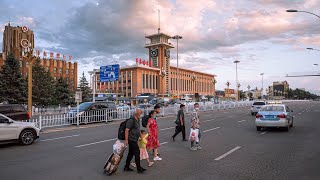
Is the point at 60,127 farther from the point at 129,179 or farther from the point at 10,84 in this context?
the point at 10,84

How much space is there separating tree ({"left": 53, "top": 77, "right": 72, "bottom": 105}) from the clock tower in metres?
74.5

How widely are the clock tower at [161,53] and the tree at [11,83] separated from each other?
87.3 meters

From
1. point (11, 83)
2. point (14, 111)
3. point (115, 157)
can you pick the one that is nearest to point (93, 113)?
point (14, 111)

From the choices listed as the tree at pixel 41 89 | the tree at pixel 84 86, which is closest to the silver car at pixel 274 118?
the tree at pixel 41 89

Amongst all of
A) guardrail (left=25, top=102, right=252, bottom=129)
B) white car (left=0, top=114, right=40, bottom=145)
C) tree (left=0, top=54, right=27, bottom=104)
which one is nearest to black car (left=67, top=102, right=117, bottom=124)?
guardrail (left=25, top=102, right=252, bottom=129)

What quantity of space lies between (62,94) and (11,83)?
1248 centimetres

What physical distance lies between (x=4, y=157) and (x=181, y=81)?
138 metres

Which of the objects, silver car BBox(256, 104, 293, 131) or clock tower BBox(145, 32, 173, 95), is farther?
clock tower BBox(145, 32, 173, 95)

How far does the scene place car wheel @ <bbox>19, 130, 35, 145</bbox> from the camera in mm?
12344

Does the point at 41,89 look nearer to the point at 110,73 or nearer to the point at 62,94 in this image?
the point at 62,94

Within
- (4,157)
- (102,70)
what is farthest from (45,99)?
(4,157)

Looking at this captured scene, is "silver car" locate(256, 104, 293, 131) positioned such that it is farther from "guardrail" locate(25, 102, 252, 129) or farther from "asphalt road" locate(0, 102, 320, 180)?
"guardrail" locate(25, 102, 252, 129)

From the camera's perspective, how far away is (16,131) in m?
Result: 12.2

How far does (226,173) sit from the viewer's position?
7.16m
